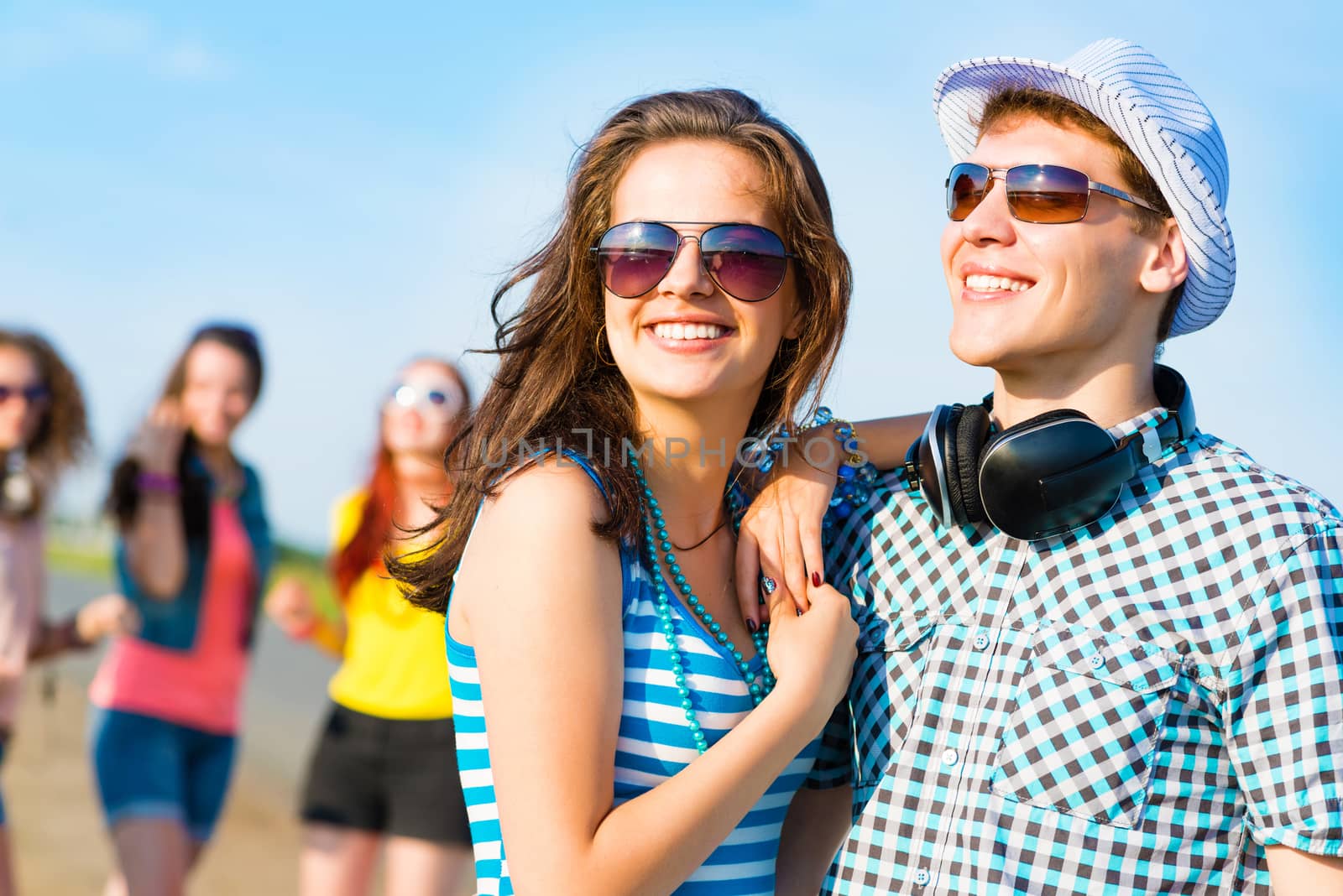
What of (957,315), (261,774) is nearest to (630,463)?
(957,315)

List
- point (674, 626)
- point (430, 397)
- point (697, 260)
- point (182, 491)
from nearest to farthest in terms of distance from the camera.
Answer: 1. point (674, 626)
2. point (697, 260)
3. point (430, 397)
4. point (182, 491)

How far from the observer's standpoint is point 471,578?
7.92ft

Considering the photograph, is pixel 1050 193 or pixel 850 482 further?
pixel 850 482

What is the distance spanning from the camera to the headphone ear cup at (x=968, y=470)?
262cm

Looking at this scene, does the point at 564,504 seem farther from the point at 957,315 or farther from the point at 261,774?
the point at 261,774

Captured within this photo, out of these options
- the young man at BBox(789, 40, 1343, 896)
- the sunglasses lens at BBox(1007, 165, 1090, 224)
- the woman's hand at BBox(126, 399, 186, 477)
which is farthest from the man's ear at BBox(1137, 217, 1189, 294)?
the woman's hand at BBox(126, 399, 186, 477)

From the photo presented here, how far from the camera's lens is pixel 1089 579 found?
2512 millimetres

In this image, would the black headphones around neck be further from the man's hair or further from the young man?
the man's hair

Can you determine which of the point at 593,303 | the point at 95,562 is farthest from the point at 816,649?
the point at 95,562

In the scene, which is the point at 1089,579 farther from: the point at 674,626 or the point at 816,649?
the point at 674,626

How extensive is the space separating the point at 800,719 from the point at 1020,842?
1.64 ft

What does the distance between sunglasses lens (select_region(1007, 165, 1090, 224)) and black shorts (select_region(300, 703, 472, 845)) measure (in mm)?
3600

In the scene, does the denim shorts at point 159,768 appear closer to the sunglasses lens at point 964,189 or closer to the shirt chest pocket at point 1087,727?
the shirt chest pocket at point 1087,727

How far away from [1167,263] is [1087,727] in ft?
3.37
